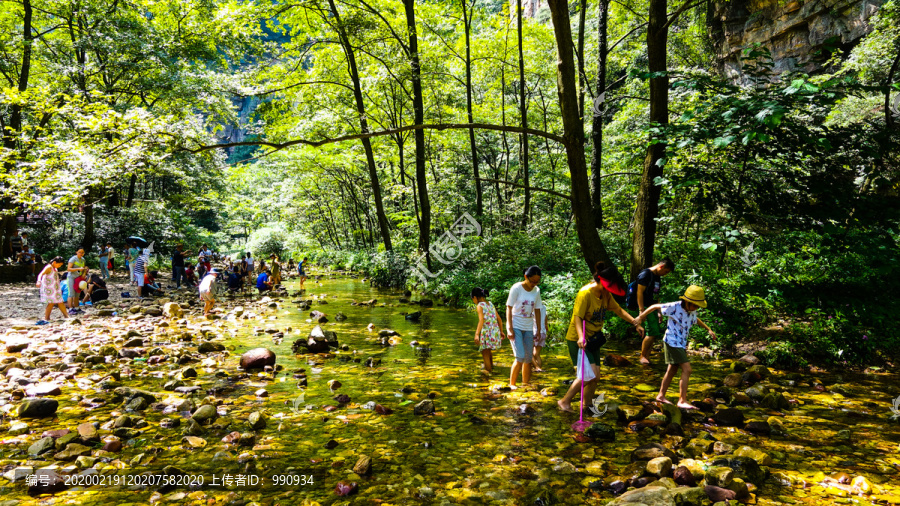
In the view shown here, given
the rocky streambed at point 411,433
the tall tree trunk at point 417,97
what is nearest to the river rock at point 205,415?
the rocky streambed at point 411,433

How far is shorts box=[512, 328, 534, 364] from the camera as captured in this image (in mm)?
6520

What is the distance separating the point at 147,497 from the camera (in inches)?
144

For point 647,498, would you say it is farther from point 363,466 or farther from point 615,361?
point 615,361

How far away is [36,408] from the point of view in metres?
5.28

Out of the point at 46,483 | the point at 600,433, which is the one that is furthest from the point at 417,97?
the point at 46,483

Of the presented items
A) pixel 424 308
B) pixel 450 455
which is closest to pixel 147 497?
pixel 450 455

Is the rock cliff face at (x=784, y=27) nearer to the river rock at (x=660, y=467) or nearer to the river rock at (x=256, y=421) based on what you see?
the river rock at (x=660, y=467)

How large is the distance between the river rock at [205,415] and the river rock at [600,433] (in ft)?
15.1

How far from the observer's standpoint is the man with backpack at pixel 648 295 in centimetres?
702

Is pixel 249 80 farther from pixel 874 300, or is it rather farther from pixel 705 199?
pixel 874 300

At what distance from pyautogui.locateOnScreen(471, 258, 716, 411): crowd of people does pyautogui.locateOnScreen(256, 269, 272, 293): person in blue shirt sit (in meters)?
15.4

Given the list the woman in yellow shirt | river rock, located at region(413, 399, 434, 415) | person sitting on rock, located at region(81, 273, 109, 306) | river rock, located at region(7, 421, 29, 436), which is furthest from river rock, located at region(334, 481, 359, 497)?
person sitting on rock, located at region(81, 273, 109, 306)

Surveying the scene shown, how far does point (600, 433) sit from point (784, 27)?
31084 millimetres

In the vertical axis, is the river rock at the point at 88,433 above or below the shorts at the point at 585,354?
below
